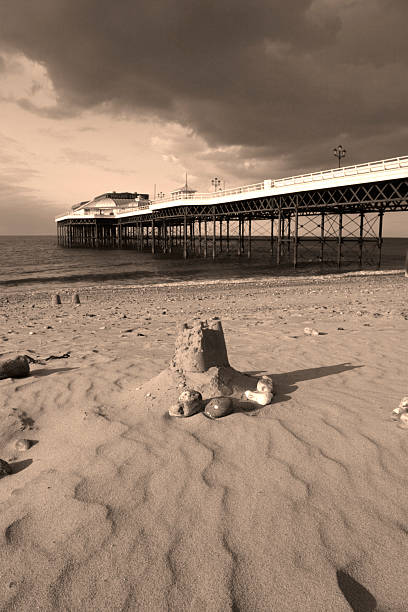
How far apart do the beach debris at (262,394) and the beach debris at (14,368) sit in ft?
10.7

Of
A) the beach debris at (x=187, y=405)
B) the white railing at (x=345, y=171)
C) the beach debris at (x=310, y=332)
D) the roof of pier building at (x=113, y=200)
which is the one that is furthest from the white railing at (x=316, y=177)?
the roof of pier building at (x=113, y=200)

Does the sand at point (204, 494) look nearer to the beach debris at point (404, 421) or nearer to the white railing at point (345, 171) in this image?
the beach debris at point (404, 421)

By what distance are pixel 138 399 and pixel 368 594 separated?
9.22 feet

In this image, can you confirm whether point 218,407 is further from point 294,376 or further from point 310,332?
point 310,332

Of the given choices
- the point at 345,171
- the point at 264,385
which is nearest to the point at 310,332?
the point at 264,385

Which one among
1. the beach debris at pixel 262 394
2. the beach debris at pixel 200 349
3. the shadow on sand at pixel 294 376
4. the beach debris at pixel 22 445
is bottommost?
the beach debris at pixel 22 445

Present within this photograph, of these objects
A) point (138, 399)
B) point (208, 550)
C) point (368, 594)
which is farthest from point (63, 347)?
point (368, 594)

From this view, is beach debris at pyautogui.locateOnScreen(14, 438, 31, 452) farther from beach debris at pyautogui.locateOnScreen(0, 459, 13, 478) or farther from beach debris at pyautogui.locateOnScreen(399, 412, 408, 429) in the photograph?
beach debris at pyautogui.locateOnScreen(399, 412, 408, 429)

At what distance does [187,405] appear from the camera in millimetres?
3736

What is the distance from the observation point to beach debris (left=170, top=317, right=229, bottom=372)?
428 cm

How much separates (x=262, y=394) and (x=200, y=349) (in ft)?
2.81

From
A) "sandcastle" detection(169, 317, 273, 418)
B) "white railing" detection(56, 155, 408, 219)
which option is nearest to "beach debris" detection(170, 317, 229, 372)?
"sandcastle" detection(169, 317, 273, 418)

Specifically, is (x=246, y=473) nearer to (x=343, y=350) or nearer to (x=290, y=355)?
(x=290, y=355)

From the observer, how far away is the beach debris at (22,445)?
3395 millimetres
